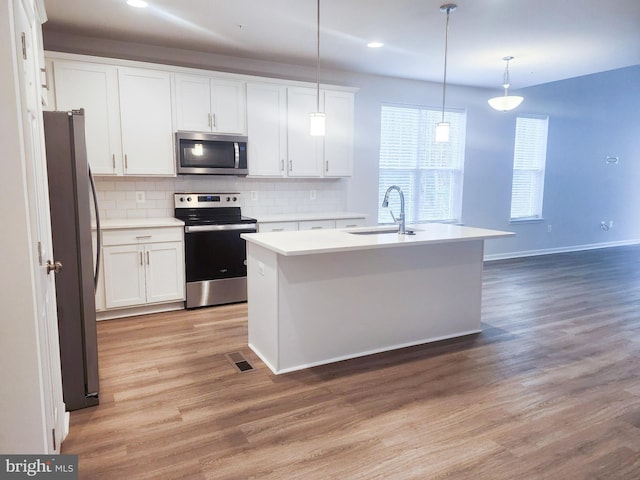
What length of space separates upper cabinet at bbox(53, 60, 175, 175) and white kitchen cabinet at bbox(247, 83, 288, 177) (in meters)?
0.84

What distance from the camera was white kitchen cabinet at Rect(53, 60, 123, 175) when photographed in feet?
12.6

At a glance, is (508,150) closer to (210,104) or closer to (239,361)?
(210,104)

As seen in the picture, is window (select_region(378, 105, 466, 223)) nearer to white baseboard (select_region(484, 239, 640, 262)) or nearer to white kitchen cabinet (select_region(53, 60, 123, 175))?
white baseboard (select_region(484, 239, 640, 262))

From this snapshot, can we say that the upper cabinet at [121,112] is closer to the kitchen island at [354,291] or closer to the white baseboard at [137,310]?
the white baseboard at [137,310]

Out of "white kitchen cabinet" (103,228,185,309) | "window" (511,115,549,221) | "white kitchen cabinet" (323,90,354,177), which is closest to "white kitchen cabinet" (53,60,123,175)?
"white kitchen cabinet" (103,228,185,309)

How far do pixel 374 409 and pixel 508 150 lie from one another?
5755 millimetres

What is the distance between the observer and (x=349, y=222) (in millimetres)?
5195

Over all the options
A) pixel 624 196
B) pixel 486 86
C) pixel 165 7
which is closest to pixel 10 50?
pixel 165 7

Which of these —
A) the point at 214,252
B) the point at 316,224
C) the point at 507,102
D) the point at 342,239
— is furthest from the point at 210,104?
the point at 507,102

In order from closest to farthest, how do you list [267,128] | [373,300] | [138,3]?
1. [373,300]
2. [138,3]
3. [267,128]

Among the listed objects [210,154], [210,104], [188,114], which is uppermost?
[210,104]

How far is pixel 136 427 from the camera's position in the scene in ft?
7.61

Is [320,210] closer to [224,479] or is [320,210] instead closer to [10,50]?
[224,479]

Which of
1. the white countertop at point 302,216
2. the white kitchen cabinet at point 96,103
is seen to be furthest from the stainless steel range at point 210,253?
the white kitchen cabinet at point 96,103
